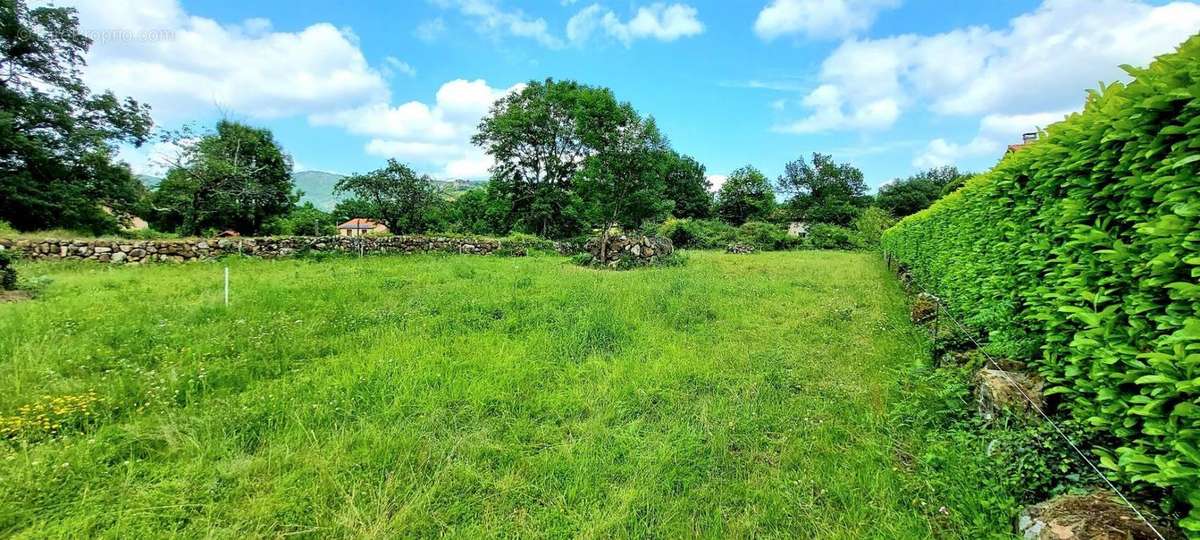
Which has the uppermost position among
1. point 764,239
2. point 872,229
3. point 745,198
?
point 745,198

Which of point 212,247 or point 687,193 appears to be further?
point 687,193

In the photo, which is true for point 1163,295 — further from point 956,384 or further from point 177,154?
point 177,154

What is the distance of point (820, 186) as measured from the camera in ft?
152

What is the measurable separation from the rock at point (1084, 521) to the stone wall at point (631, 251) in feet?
38.5

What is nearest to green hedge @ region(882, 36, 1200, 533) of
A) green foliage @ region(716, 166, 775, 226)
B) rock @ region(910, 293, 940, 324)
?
rock @ region(910, 293, 940, 324)

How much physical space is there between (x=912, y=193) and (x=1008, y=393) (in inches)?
1842

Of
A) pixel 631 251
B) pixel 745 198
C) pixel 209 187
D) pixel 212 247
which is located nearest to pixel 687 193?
pixel 745 198

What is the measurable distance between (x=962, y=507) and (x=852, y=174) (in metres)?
53.6

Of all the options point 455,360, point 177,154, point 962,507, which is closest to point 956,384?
point 962,507

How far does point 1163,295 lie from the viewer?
62.9 inches

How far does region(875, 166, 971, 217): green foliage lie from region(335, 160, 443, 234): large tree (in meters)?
39.8

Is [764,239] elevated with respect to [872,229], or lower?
lower

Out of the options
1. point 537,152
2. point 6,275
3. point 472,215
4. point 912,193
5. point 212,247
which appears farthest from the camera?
point 912,193

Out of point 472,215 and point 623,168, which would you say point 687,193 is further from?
point 623,168
